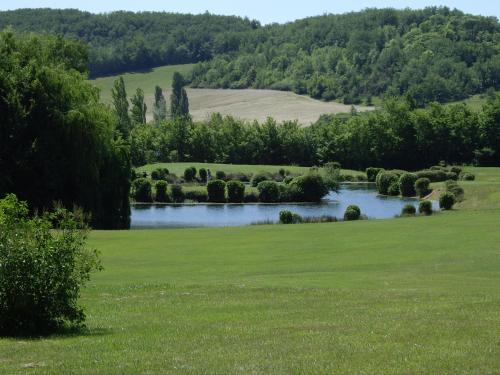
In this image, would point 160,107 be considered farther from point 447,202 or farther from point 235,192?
point 447,202

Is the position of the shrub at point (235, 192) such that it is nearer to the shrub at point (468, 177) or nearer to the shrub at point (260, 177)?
the shrub at point (260, 177)

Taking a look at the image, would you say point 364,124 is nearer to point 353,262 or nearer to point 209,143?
point 209,143

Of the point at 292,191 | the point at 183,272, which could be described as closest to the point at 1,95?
the point at 183,272

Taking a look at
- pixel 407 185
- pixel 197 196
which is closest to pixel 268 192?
pixel 197 196

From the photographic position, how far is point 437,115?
132125 millimetres

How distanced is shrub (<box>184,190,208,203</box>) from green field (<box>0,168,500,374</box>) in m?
50.6

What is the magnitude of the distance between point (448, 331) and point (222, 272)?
15438 mm

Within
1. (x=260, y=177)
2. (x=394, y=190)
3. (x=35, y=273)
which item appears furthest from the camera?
(x=260, y=177)

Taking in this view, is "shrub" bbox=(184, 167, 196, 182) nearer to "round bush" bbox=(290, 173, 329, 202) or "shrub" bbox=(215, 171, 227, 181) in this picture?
"shrub" bbox=(215, 171, 227, 181)

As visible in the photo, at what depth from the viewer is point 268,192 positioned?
304 feet

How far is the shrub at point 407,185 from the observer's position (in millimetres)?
96750

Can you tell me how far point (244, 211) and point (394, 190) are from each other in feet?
74.7

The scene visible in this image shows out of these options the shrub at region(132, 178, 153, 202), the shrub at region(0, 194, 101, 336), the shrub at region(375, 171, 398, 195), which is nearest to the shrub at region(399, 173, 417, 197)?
the shrub at region(375, 171, 398, 195)

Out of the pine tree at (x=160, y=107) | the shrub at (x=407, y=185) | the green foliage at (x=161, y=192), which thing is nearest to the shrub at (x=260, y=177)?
the green foliage at (x=161, y=192)
